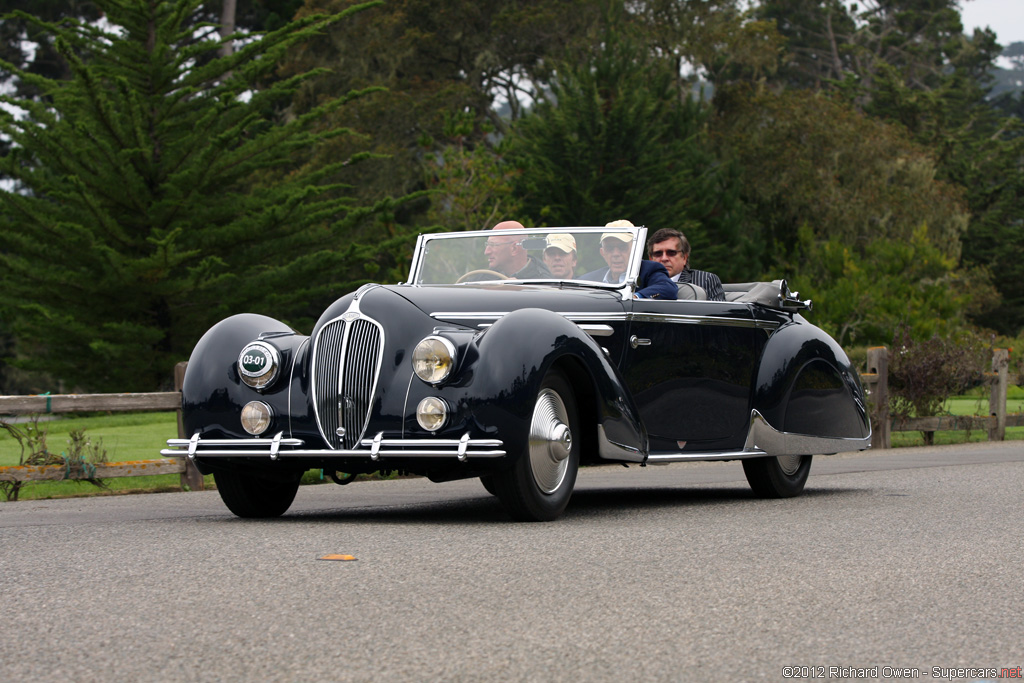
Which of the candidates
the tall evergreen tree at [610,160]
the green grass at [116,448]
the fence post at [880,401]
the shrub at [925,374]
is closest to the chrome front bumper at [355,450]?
the green grass at [116,448]

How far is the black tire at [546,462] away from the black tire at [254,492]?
153cm

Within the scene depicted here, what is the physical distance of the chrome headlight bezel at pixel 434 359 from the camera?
6.88 meters

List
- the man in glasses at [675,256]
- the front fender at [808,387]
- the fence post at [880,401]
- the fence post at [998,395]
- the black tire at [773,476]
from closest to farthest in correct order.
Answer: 1. the front fender at [808,387]
2. the black tire at [773,476]
3. the man in glasses at [675,256]
4. the fence post at [880,401]
5. the fence post at [998,395]

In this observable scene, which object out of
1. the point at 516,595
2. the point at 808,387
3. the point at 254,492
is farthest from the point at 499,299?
the point at 516,595

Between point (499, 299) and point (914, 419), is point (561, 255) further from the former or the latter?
point (914, 419)

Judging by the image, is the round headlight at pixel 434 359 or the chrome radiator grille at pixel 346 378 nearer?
the round headlight at pixel 434 359

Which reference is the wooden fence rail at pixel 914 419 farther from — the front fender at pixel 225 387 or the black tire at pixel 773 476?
the front fender at pixel 225 387

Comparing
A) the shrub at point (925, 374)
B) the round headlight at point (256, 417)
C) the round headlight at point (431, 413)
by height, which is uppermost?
the round headlight at point (431, 413)

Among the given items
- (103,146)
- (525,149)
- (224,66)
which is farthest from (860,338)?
(103,146)

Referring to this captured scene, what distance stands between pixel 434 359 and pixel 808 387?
3.53 metres

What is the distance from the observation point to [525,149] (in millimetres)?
39219

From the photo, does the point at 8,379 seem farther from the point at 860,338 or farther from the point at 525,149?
the point at 860,338

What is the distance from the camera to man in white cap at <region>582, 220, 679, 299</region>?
28.1ft

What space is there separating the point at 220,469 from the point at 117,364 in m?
20.7
